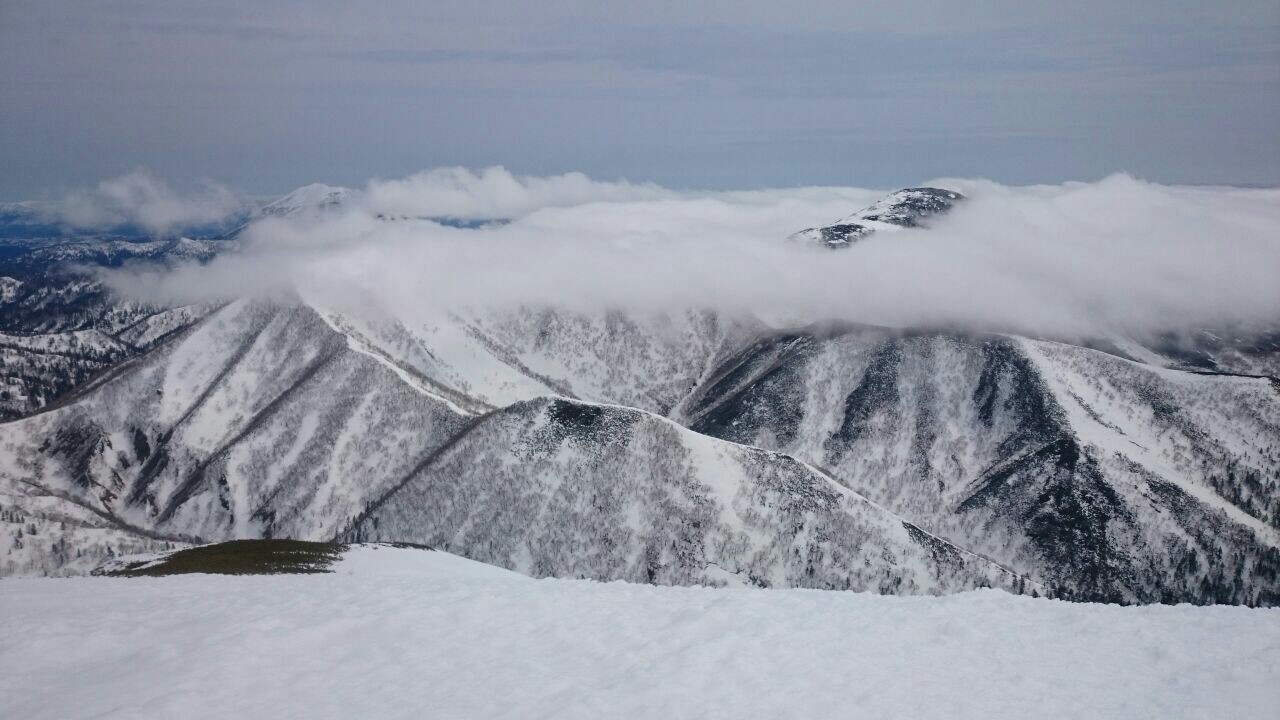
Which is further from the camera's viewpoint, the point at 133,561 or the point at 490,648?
the point at 133,561

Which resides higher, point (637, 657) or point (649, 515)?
point (637, 657)

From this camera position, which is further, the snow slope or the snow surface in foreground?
the snow slope

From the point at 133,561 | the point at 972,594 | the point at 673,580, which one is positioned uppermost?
the point at 972,594

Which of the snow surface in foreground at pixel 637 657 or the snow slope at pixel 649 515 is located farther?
the snow slope at pixel 649 515

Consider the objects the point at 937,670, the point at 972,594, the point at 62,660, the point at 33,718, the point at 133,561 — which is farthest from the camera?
the point at 133,561

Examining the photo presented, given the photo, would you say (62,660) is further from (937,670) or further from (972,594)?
(972,594)

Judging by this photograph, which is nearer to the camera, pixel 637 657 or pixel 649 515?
pixel 637 657

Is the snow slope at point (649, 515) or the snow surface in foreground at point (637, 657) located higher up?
the snow surface in foreground at point (637, 657)

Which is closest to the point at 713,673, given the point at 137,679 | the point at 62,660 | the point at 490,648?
the point at 490,648
